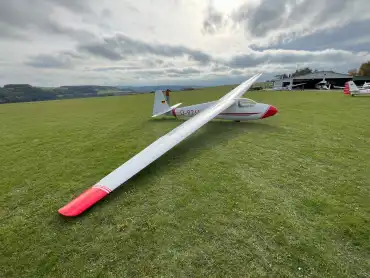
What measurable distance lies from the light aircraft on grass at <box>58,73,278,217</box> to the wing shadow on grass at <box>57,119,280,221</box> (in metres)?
0.32

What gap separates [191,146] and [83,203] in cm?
586

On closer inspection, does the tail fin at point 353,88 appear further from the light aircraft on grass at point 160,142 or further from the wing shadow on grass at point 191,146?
the wing shadow on grass at point 191,146

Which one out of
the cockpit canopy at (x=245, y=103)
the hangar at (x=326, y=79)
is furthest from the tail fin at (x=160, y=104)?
the hangar at (x=326, y=79)

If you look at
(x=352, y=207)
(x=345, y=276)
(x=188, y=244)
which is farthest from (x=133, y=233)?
(x=352, y=207)

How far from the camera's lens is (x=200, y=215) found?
5.26 m

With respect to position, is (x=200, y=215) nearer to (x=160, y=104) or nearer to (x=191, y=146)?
(x=191, y=146)

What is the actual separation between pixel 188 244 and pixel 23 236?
3.95m

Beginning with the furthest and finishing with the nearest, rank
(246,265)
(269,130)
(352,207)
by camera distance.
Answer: (269,130) → (352,207) → (246,265)

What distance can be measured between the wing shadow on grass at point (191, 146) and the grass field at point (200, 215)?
0.28 feet

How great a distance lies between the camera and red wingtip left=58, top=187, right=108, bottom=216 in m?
5.35

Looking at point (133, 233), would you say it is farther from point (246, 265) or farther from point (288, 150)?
point (288, 150)

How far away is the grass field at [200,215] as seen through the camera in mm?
3971

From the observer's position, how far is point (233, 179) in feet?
22.7

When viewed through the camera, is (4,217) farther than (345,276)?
Yes
